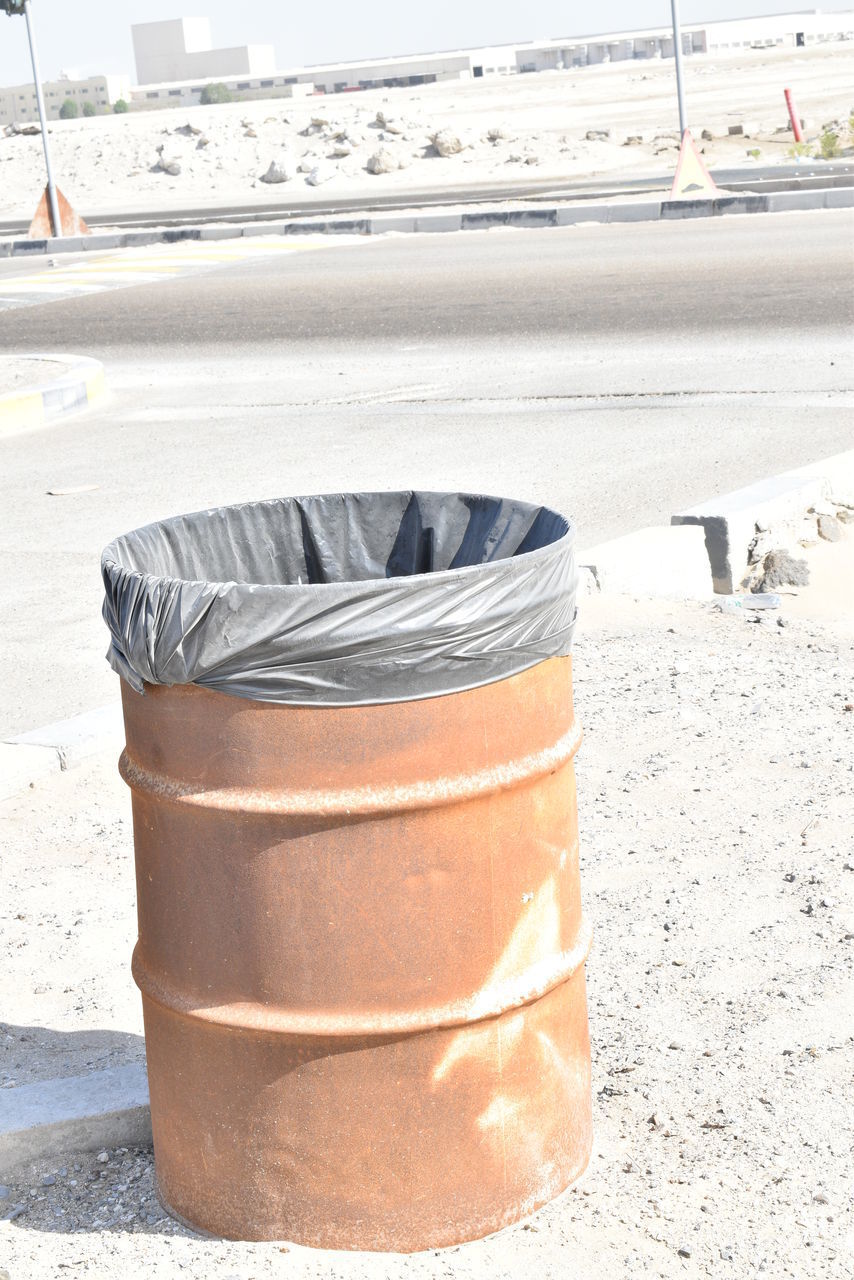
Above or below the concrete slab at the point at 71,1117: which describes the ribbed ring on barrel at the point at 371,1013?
above

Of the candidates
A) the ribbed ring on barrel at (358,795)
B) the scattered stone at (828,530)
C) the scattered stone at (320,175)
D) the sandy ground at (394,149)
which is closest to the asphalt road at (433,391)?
the scattered stone at (828,530)

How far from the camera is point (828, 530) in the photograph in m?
6.18

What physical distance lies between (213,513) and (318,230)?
19.6 m

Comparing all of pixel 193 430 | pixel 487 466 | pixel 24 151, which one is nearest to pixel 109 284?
pixel 193 430

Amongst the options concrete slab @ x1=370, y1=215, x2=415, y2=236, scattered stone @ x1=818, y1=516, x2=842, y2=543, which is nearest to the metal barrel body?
scattered stone @ x1=818, y1=516, x2=842, y2=543

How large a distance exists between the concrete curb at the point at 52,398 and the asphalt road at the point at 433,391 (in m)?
0.19

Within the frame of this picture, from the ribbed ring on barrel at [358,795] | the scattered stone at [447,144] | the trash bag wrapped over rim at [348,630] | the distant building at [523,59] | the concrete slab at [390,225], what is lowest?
the concrete slab at [390,225]

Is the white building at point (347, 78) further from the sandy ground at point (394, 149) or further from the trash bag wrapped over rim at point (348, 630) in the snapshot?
the trash bag wrapped over rim at point (348, 630)

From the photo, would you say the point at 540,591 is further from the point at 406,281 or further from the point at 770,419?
the point at 406,281

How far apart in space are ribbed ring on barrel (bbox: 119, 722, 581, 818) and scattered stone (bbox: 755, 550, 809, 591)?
371 cm

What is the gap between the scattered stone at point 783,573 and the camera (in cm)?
573

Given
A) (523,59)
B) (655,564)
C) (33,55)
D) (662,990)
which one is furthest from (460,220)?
(523,59)

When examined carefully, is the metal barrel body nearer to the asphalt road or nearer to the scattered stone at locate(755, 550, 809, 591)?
the asphalt road

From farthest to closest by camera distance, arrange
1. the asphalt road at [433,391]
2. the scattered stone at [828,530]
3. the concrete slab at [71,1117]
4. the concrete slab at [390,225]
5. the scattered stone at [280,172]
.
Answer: the scattered stone at [280,172], the concrete slab at [390,225], the asphalt road at [433,391], the scattered stone at [828,530], the concrete slab at [71,1117]
